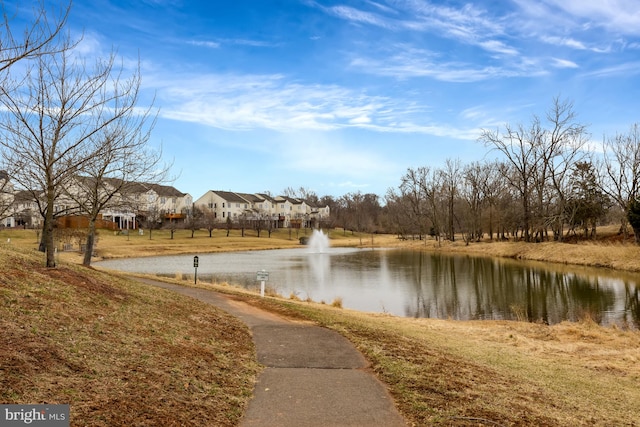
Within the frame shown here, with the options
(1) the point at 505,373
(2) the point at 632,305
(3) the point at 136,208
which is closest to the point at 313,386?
(1) the point at 505,373

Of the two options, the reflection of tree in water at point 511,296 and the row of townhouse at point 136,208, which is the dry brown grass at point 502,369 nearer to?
the reflection of tree in water at point 511,296

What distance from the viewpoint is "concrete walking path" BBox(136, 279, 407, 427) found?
6008 millimetres

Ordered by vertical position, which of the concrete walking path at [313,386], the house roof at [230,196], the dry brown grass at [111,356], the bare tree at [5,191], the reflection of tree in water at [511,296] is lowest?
A: the reflection of tree in water at [511,296]

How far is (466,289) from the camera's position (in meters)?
27.9

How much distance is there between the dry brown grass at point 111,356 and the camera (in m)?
5.21

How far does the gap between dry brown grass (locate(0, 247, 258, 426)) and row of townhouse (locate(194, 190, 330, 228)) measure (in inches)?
3311

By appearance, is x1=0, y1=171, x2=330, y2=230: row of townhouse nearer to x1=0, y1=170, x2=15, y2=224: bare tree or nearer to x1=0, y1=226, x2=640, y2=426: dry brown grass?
x1=0, y1=170, x2=15, y2=224: bare tree

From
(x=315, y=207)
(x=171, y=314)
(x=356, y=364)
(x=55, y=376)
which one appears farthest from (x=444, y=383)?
(x=315, y=207)

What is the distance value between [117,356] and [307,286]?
22.3m

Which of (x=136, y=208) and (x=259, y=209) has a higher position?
(x=259, y=209)

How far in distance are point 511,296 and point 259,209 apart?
296 feet

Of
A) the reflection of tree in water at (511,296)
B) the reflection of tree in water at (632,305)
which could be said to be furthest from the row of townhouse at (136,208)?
the reflection of tree in water at (632,305)

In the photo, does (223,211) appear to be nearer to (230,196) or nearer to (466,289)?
(230,196)

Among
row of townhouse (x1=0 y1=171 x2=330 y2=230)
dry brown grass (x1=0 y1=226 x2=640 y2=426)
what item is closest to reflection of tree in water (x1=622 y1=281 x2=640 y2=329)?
dry brown grass (x1=0 y1=226 x2=640 y2=426)
